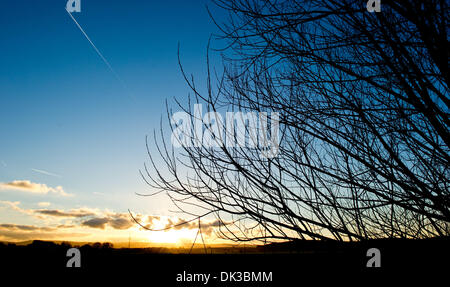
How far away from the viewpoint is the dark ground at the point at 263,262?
1942 millimetres

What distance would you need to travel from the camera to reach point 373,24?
2.21m

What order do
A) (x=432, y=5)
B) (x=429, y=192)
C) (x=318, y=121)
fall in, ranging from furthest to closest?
(x=318, y=121), (x=429, y=192), (x=432, y=5)

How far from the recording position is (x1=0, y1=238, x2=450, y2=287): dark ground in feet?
6.37

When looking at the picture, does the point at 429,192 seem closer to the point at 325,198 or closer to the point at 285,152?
the point at 325,198

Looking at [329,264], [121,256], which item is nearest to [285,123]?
[329,264]

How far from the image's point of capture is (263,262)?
2.12m

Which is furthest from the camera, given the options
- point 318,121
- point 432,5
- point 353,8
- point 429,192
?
point 318,121

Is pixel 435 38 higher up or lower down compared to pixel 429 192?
higher up
